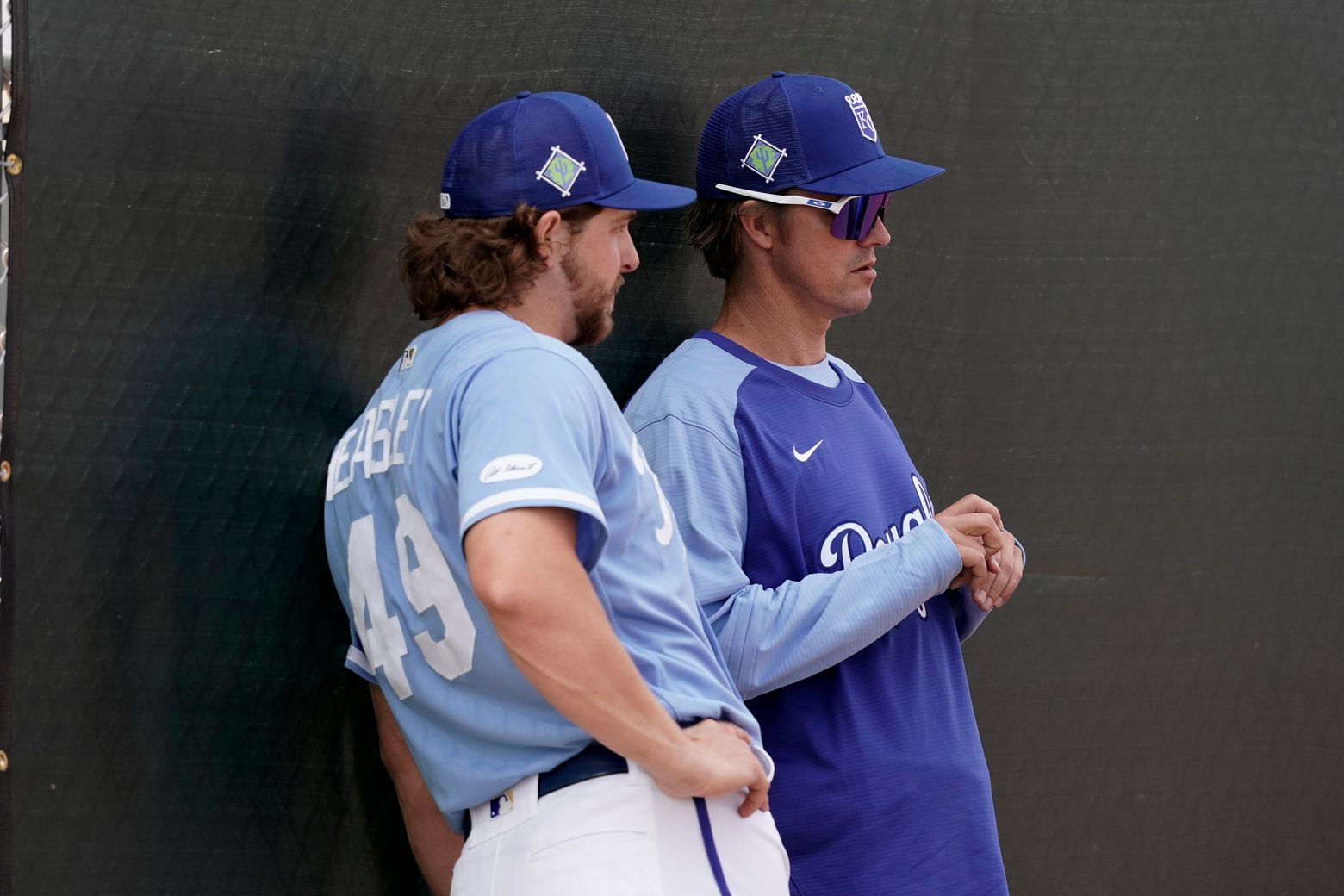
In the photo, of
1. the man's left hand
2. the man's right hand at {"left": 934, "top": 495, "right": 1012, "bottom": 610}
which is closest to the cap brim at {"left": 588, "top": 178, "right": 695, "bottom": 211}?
the man's right hand at {"left": 934, "top": 495, "right": 1012, "bottom": 610}

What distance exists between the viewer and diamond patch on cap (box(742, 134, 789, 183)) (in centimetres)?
229

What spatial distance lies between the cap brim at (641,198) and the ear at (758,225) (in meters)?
0.38

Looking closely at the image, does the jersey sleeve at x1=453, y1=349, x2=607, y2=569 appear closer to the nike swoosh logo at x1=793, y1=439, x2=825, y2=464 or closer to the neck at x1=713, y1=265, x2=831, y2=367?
the nike swoosh logo at x1=793, y1=439, x2=825, y2=464

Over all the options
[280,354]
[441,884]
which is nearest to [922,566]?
[441,884]

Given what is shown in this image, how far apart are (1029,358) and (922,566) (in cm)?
102

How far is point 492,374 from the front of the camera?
1.62m

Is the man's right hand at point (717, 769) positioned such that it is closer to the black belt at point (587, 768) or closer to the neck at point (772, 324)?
the black belt at point (587, 768)

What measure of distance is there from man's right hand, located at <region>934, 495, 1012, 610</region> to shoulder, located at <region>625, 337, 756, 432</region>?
0.35 meters

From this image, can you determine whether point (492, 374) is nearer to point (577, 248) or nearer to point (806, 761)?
point (577, 248)

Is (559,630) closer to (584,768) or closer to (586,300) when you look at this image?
(584,768)

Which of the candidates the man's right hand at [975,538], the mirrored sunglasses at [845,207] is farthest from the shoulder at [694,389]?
the man's right hand at [975,538]

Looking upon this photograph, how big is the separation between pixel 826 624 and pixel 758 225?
2.15ft

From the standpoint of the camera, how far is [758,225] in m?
2.33

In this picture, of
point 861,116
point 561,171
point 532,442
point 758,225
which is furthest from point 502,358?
point 861,116
